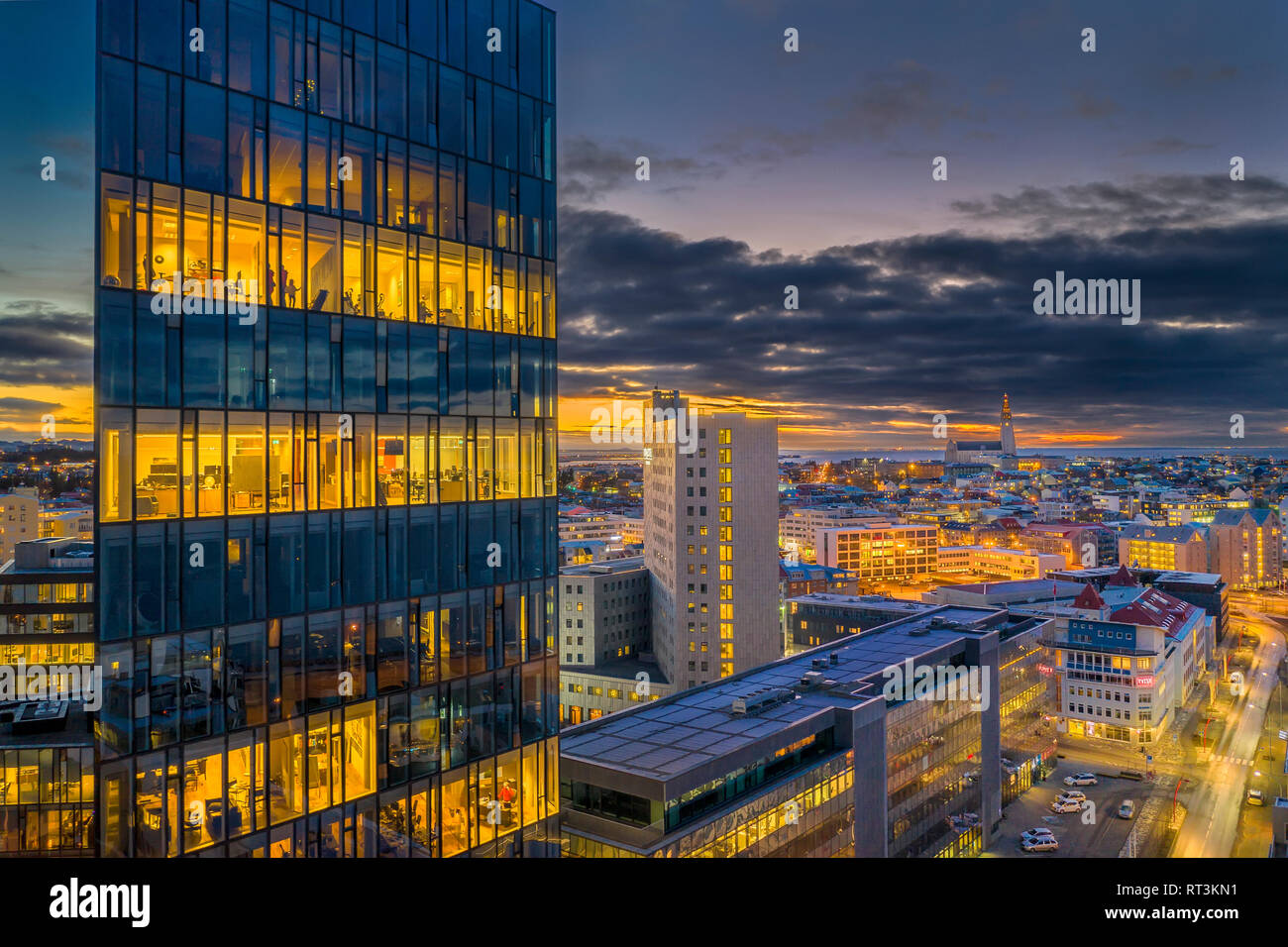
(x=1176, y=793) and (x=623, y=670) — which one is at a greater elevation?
(x=623, y=670)

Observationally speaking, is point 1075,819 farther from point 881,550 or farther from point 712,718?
point 881,550

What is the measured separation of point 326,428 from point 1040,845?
2097 inches

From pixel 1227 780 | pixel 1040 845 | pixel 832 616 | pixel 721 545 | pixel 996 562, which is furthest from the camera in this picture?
pixel 996 562

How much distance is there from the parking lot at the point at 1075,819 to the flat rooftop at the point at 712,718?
1563 cm

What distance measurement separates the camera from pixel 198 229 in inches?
642

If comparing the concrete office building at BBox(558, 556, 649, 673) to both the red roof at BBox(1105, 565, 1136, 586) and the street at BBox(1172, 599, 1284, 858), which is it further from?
the red roof at BBox(1105, 565, 1136, 586)

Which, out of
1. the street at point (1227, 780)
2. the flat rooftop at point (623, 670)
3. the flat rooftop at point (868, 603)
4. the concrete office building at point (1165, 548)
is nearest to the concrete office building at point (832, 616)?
the flat rooftop at point (868, 603)

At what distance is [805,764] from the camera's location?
115 feet

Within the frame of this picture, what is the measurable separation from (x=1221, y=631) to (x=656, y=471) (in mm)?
87387

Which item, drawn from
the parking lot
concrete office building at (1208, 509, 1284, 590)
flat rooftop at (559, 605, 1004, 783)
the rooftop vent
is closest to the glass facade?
flat rooftop at (559, 605, 1004, 783)

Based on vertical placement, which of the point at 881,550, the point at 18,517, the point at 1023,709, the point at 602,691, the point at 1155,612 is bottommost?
the point at 602,691

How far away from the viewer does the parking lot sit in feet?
176

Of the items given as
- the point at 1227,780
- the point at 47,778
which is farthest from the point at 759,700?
the point at 1227,780

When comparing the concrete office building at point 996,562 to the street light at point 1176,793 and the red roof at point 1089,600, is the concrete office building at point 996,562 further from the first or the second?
the street light at point 1176,793
